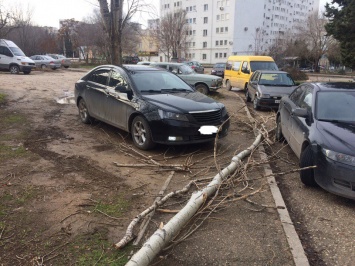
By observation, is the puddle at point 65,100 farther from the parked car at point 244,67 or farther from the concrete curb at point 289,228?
the concrete curb at point 289,228

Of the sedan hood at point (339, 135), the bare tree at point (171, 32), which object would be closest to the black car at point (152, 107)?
the sedan hood at point (339, 135)

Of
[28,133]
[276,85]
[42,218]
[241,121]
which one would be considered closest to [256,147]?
[241,121]

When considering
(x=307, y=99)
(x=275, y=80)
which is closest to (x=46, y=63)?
(x=275, y=80)

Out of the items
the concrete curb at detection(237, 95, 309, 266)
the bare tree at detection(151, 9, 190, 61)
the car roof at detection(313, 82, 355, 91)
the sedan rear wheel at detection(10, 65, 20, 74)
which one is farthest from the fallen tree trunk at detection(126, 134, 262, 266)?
the bare tree at detection(151, 9, 190, 61)

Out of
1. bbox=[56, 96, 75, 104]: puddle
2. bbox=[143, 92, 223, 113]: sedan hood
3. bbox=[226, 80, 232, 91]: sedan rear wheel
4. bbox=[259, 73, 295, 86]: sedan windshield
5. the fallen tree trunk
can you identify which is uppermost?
bbox=[259, 73, 295, 86]: sedan windshield

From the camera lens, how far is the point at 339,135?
433 cm

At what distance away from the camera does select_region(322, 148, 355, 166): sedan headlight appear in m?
3.88

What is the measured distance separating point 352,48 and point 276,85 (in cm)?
855

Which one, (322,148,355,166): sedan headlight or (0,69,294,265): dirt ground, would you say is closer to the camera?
(0,69,294,265): dirt ground

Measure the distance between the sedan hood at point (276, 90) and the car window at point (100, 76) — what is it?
6.26 meters

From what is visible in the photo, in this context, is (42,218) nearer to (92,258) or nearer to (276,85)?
(92,258)

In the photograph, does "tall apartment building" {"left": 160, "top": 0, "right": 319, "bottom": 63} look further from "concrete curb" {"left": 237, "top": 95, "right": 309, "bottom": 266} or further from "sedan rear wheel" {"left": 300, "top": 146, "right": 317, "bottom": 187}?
"concrete curb" {"left": 237, "top": 95, "right": 309, "bottom": 266}

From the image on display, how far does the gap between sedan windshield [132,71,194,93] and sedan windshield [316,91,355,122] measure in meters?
2.97

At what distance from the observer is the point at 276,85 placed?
1215 centimetres
